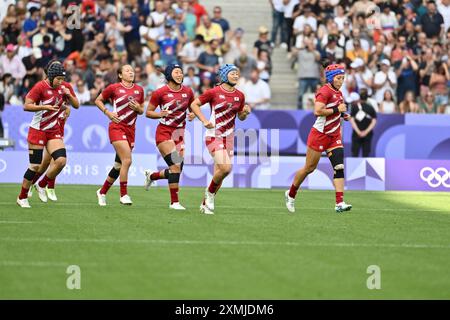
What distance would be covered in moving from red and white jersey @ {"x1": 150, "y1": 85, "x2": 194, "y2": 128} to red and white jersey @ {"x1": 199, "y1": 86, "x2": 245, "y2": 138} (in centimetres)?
72

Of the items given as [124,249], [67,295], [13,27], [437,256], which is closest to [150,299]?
[67,295]

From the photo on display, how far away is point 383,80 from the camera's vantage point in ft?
102

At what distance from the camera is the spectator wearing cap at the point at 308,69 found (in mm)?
31031

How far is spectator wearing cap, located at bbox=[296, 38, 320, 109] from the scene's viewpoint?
102ft

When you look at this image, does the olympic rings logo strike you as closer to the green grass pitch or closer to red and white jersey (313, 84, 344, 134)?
the green grass pitch

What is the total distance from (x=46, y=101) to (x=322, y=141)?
4666 millimetres

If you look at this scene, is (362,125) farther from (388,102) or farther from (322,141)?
(322,141)

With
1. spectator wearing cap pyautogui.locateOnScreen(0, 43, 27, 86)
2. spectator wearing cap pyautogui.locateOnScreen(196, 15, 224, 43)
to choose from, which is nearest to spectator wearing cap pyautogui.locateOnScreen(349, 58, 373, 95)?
spectator wearing cap pyautogui.locateOnScreen(196, 15, 224, 43)

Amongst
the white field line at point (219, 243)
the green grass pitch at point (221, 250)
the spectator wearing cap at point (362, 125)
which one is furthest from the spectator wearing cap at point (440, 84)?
the white field line at point (219, 243)

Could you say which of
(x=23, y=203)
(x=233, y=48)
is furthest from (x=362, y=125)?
(x=23, y=203)

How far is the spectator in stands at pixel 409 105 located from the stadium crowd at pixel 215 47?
27mm

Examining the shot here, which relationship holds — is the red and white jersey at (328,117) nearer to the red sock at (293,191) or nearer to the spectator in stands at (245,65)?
the red sock at (293,191)

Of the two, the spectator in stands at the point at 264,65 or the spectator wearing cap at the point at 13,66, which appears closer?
the spectator wearing cap at the point at 13,66

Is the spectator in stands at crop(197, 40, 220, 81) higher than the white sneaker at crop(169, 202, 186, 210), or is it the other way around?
the spectator in stands at crop(197, 40, 220, 81)
